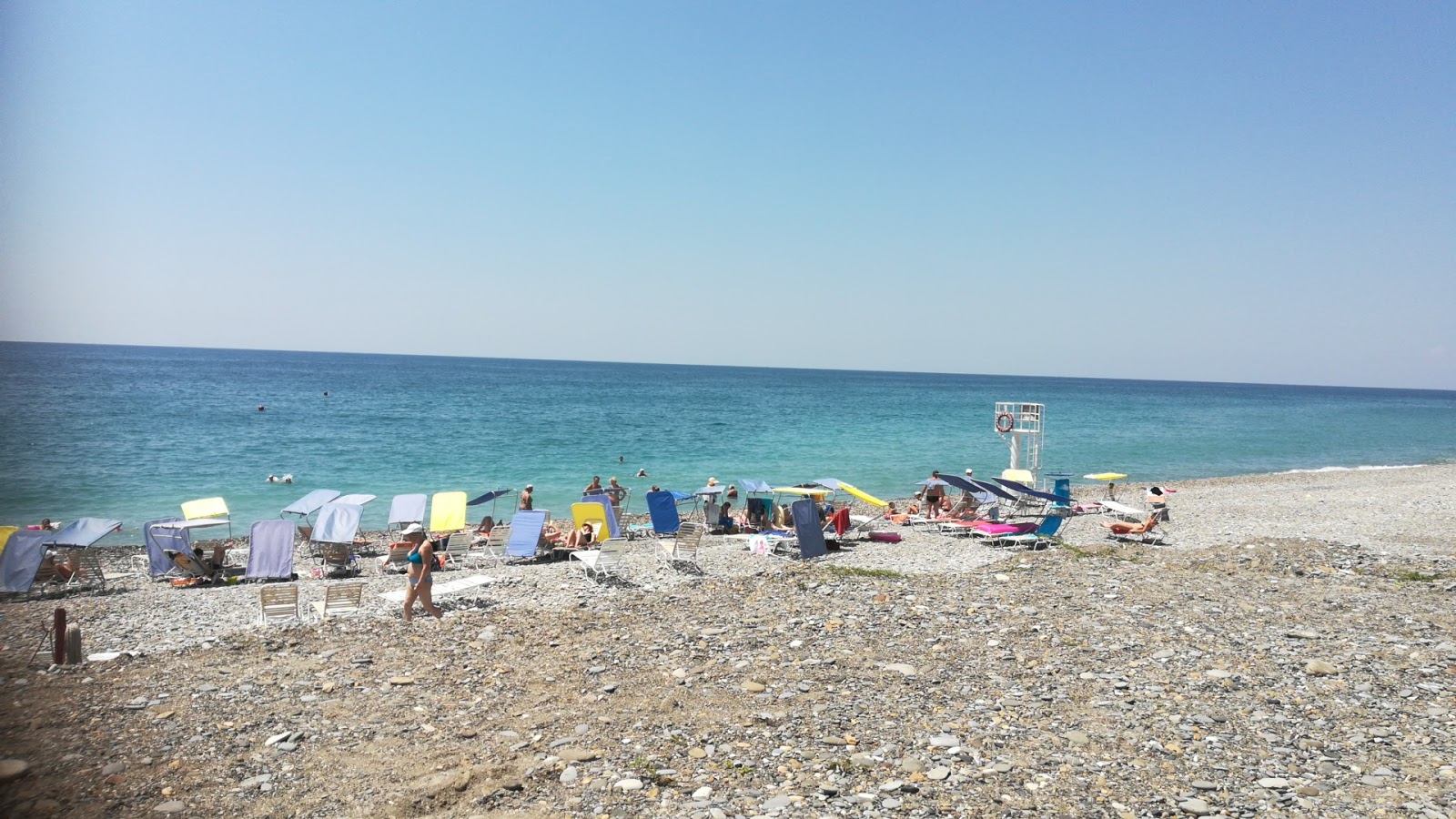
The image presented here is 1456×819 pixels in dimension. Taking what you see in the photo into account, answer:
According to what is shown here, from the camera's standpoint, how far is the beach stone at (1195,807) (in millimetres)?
5836

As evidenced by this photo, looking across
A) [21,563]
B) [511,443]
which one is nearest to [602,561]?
[21,563]

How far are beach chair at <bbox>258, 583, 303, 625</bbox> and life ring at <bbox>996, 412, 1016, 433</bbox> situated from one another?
2005cm

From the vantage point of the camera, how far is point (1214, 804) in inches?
234

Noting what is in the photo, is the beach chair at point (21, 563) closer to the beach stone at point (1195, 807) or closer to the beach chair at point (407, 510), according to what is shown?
the beach chair at point (407, 510)

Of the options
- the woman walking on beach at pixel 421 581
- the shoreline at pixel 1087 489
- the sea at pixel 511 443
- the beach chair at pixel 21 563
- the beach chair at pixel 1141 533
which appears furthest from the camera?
the sea at pixel 511 443

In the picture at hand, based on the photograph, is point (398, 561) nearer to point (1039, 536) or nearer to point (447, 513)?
point (447, 513)

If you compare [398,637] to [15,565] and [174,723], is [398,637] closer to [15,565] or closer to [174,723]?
[174,723]

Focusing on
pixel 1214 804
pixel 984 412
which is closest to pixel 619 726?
→ pixel 1214 804

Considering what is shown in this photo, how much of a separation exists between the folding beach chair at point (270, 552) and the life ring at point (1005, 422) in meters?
19.5

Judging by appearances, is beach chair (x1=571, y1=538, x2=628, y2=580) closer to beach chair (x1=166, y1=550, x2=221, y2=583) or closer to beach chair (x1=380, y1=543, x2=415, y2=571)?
beach chair (x1=380, y1=543, x2=415, y2=571)

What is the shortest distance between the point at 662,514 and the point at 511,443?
1138 inches

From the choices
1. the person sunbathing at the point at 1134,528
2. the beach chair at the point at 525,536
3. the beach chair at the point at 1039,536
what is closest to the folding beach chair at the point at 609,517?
the beach chair at the point at 525,536

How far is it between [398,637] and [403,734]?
126 inches

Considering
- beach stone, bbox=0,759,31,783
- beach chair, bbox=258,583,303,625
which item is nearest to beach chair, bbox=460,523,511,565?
beach chair, bbox=258,583,303,625
